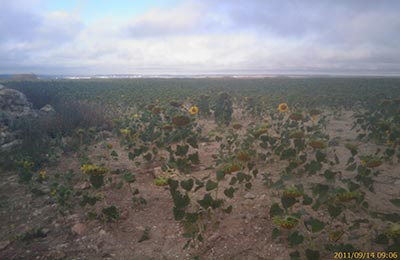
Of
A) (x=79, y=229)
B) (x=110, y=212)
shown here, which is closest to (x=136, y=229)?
(x=110, y=212)

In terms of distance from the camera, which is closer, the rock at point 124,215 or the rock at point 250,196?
the rock at point 124,215

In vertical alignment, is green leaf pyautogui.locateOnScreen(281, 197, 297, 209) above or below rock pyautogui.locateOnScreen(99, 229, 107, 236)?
above

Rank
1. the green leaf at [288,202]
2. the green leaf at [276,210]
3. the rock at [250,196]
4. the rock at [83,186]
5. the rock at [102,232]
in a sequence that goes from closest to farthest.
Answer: the green leaf at [288,202]
the green leaf at [276,210]
the rock at [102,232]
the rock at [250,196]
the rock at [83,186]

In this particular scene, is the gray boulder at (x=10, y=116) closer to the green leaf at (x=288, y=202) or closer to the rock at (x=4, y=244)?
the rock at (x=4, y=244)

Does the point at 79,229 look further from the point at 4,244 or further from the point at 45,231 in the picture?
the point at 4,244

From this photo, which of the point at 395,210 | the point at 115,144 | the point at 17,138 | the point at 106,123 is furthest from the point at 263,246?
the point at 106,123

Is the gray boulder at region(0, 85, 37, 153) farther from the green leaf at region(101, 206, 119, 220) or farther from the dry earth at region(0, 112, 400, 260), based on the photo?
the green leaf at region(101, 206, 119, 220)

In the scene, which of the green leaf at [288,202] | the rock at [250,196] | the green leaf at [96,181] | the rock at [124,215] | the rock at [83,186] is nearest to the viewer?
the green leaf at [288,202]

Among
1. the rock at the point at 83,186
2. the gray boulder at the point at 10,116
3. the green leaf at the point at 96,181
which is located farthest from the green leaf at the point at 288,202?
the gray boulder at the point at 10,116

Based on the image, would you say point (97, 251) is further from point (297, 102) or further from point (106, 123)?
point (297, 102)

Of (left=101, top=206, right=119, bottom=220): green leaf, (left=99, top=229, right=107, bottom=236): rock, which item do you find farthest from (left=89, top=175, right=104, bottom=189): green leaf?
(left=99, top=229, right=107, bottom=236): rock
